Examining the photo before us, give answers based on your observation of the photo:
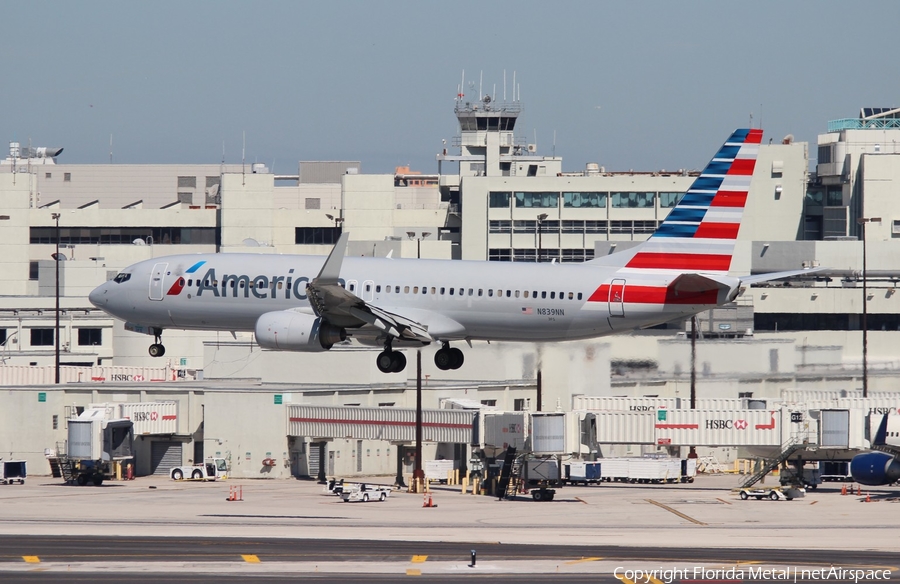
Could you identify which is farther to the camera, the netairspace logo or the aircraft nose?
the aircraft nose

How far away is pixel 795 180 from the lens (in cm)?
18162

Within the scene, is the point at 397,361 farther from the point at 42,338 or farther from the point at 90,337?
the point at 42,338

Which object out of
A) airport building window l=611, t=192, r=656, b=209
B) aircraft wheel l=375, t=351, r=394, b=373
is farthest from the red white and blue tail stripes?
airport building window l=611, t=192, r=656, b=209

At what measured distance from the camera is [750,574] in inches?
1965

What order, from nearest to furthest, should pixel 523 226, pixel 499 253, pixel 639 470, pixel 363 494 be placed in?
pixel 363 494 → pixel 639 470 → pixel 523 226 → pixel 499 253

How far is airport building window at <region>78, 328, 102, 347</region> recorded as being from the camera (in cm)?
14475

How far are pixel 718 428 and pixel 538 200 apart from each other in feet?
320

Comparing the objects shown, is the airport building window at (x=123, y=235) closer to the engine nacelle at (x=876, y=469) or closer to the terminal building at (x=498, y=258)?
the terminal building at (x=498, y=258)

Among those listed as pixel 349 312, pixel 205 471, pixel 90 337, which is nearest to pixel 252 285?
pixel 349 312

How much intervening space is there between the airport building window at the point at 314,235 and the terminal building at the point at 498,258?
0.23m

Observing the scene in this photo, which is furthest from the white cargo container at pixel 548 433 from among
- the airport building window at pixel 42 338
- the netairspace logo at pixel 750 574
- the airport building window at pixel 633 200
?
the airport building window at pixel 633 200

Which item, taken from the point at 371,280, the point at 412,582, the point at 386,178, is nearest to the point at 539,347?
the point at 371,280

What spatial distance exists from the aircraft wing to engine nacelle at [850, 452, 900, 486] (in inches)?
1316

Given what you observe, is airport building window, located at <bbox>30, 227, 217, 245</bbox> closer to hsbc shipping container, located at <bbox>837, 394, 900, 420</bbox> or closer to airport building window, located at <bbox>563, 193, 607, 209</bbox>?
airport building window, located at <bbox>563, 193, 607, 209</bbox>
